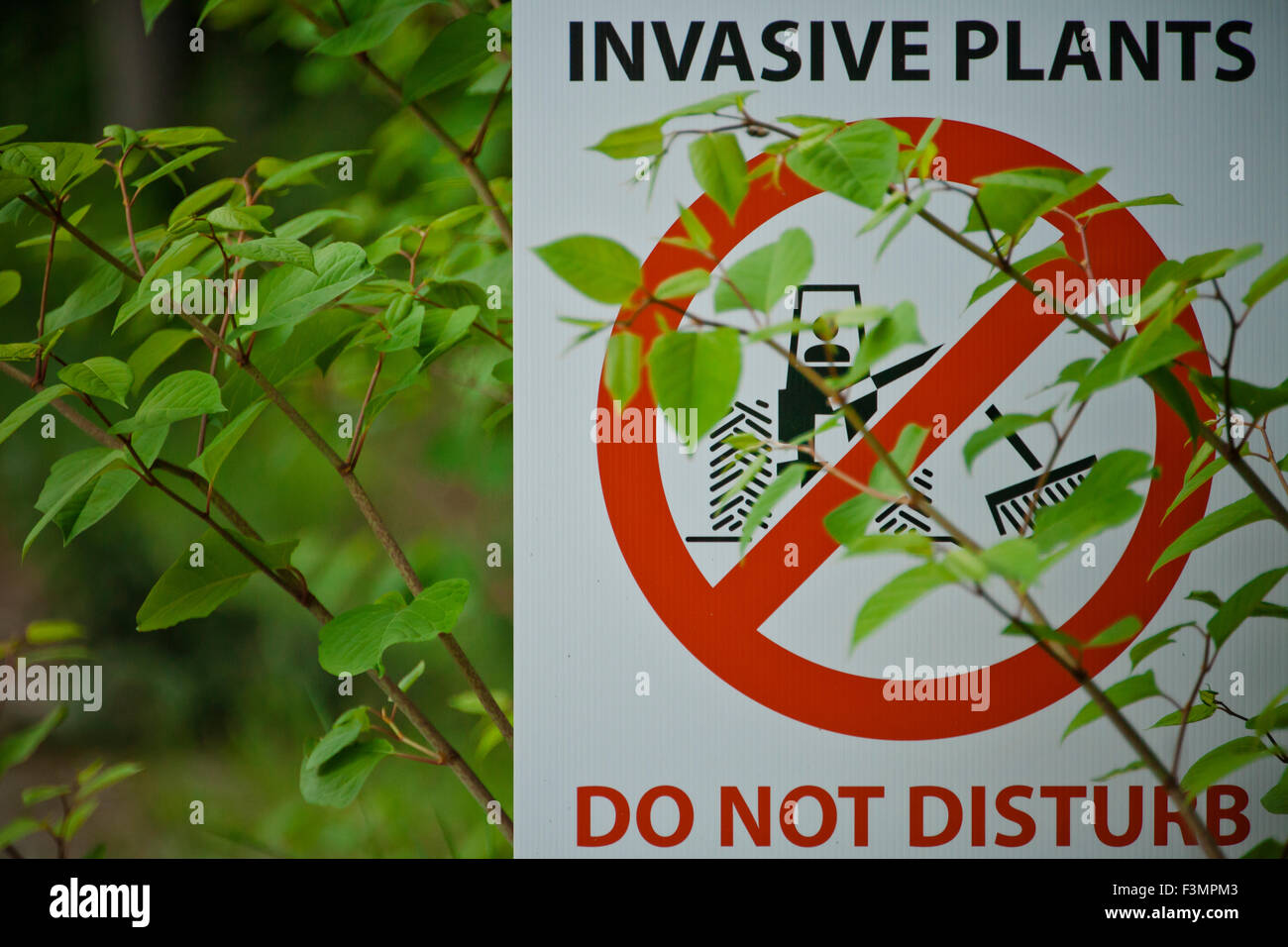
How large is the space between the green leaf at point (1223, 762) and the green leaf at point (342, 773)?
0.75 meters

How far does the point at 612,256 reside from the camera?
0.60m

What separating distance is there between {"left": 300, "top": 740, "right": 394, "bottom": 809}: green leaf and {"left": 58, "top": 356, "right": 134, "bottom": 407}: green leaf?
43 cm

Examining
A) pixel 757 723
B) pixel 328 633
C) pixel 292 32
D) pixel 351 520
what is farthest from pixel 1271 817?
pixel 292 32

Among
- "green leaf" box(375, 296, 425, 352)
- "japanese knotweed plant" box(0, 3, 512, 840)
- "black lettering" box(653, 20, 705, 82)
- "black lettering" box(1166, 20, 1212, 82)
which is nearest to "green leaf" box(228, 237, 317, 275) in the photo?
"japanese knotweed plant" box(0, 3, 512, 840)

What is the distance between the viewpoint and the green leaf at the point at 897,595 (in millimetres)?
518

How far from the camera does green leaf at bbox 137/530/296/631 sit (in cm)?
94

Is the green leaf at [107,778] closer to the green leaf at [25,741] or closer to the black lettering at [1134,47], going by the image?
the green leaf at [25,741]

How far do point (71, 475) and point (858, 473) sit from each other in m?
0.78

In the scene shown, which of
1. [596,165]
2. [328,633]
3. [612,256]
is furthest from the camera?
[596,165]

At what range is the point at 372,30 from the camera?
37.8 inches

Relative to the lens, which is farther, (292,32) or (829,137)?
(292,32)

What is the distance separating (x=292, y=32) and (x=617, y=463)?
2.21 ft

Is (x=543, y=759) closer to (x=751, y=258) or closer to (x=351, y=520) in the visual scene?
(x=351, y=520)
